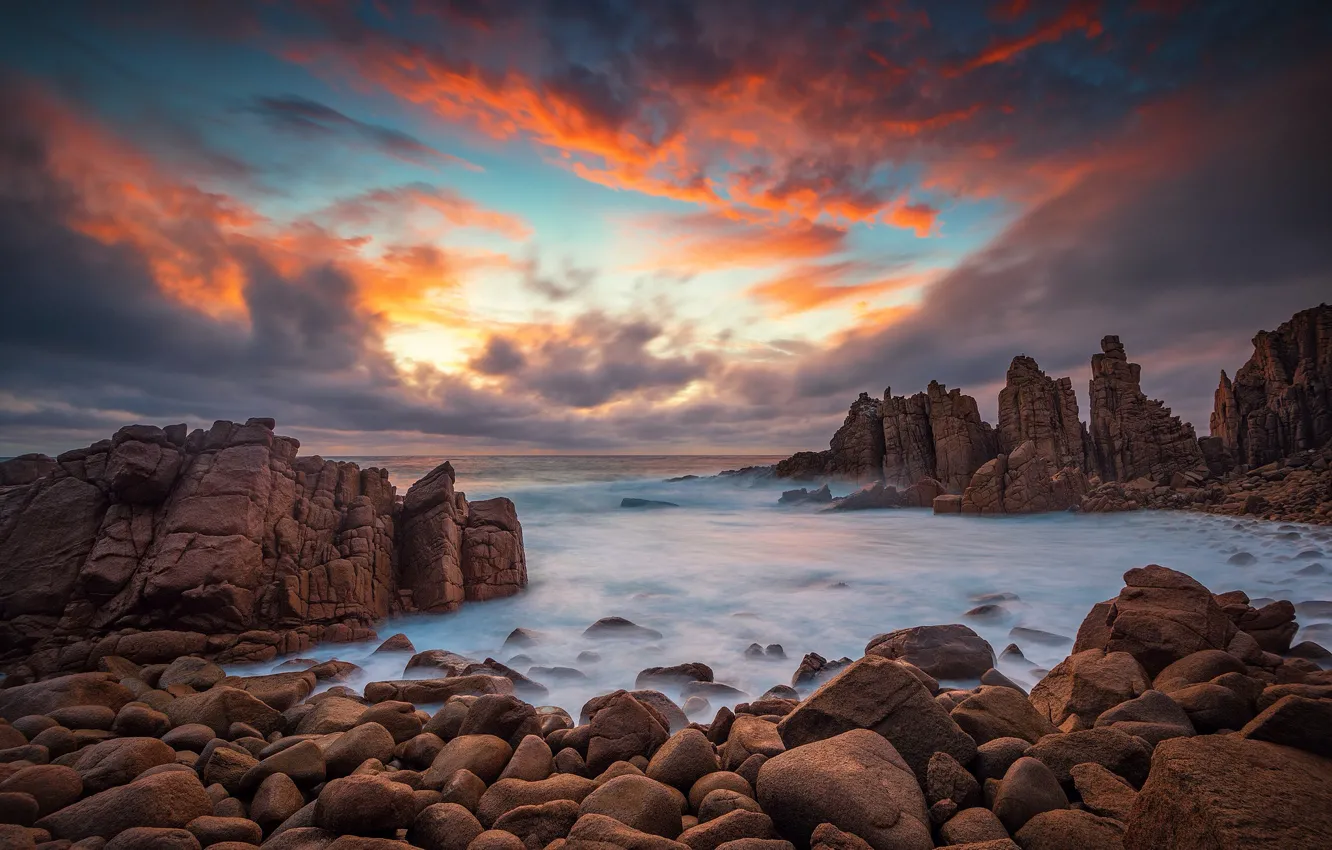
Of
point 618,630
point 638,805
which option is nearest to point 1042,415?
point 618,630

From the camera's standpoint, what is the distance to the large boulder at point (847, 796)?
113 inches

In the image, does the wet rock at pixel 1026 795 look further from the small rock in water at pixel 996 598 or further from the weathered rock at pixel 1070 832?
the small rock in water at pixel 996 598

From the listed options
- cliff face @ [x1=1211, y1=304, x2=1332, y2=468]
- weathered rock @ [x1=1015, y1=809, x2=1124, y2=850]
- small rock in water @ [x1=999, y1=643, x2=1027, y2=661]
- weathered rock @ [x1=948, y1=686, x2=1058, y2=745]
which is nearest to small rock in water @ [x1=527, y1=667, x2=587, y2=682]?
weathered rock @ [x1=948, y1=686, x2=1058, y2=745]

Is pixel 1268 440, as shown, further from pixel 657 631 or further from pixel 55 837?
pixel 55 837

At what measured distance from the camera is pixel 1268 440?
30.2 m

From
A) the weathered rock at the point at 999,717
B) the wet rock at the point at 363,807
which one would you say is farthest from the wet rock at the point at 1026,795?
the wet rock at the point at 363,807

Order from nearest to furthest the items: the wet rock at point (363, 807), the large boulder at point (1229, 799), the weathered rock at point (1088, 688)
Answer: the large boulder at point (1229, 799) < the wet rock at point (363, 807) < the weathered rock at point (1088, 688)

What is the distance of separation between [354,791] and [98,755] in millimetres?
2476

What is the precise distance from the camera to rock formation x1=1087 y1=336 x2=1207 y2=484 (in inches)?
1220

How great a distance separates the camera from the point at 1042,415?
106 feet

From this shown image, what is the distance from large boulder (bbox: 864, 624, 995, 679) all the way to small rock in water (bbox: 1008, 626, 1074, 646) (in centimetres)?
222

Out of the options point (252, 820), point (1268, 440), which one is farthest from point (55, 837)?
point (1268, 440)

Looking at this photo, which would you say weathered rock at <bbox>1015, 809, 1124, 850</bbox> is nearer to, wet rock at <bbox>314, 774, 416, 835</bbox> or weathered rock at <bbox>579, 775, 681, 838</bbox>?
weathered rock at <bbox>579, 775, 681, 838</bbox>

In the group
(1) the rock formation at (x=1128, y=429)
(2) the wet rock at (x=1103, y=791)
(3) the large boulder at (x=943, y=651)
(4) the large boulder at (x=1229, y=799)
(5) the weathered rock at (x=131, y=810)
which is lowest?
(3) the large boulder at (x=943, y=651)
